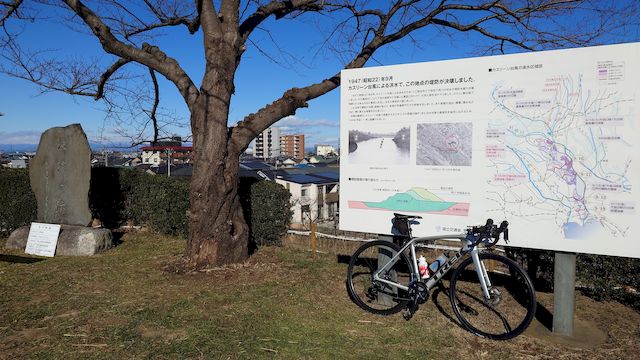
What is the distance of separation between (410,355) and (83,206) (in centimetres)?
675

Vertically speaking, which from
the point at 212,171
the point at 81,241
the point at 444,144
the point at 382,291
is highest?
the point at 444,144

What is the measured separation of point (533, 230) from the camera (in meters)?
4.07

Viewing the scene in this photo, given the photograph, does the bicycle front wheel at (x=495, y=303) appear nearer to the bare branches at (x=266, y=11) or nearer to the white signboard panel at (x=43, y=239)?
the bare branches at (x=266, y=11)

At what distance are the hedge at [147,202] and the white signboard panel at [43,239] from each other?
1649 millimetres

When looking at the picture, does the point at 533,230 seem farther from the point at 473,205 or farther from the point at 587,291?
the point at 587,291

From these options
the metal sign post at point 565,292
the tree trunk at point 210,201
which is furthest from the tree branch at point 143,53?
the metal sign post at point 565,292

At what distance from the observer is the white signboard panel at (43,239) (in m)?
7.23

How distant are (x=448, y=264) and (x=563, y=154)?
5.06 feet

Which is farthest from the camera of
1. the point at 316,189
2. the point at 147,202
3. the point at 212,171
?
the point at 316,189

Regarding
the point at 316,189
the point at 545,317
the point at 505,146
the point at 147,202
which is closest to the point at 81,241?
the point at 147,202

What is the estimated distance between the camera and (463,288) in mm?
5332

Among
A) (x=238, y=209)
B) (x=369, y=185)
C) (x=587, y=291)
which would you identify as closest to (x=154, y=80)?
(x=238, y=209)

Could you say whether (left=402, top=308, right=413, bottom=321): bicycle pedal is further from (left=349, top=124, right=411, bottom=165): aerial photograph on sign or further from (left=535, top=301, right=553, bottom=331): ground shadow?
(left=349, top=124, right=411, bottom=165): aerial photograph on sign

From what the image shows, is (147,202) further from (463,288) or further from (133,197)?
(463,288)
